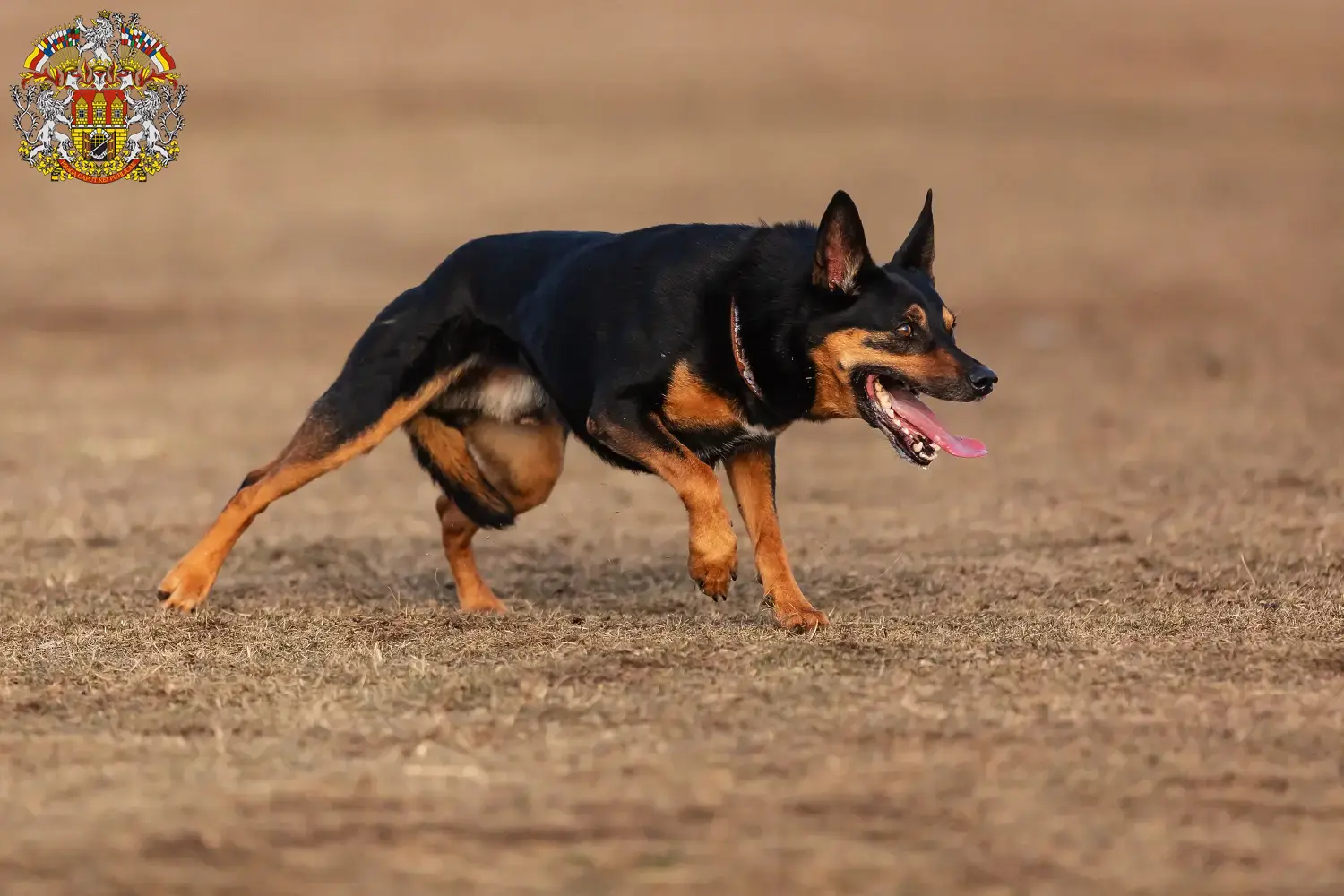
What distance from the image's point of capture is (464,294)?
8.08 meters

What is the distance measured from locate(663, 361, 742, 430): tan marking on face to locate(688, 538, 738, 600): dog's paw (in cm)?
54

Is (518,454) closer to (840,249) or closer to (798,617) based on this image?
(798,617)

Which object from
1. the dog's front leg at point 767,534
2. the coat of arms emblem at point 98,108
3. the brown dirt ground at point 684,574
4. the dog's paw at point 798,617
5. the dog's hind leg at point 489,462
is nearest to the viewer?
the brown dirt ground at point 684,574

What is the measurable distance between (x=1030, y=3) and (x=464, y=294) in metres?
32.3

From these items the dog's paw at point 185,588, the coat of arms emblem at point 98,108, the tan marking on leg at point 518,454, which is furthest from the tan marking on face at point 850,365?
the coat of arms emblem at point 98,108

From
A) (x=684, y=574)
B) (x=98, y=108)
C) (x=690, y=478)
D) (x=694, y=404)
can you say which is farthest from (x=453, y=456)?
(x=98, y=108)

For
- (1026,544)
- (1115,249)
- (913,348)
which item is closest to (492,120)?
(1115,249)

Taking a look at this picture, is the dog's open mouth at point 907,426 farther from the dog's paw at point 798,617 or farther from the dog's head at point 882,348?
the dog's paw at point 798,617

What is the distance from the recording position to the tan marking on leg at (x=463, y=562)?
849cm

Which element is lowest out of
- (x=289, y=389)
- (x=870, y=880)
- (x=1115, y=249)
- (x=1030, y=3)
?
(x=870, y=880)

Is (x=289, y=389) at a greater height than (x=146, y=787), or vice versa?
(x=289, y=389)

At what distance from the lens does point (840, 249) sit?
23.2 feet

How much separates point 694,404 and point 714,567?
67 centimetres

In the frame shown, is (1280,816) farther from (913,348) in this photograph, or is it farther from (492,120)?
(492,120)
